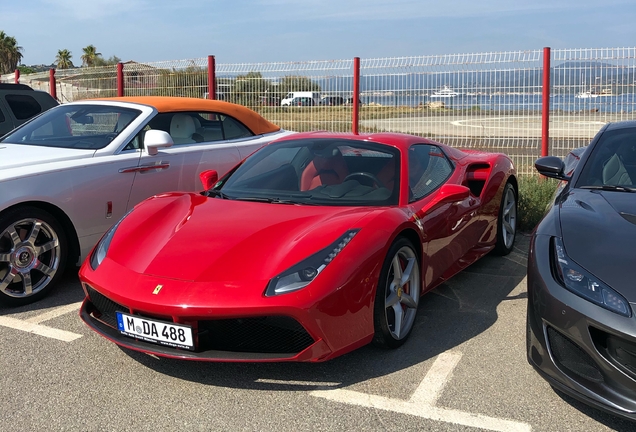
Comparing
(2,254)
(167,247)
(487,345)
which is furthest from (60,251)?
(487,345)

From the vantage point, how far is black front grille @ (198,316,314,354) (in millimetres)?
3035

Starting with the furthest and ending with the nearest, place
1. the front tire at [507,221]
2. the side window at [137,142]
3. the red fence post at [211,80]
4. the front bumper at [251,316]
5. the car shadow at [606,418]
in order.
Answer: the red fence post at [211,80] < the front tire at [507,221] < the side window at [137,142] < the front bumper at [251,316] < the car shadow at [606,418]

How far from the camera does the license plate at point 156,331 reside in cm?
303

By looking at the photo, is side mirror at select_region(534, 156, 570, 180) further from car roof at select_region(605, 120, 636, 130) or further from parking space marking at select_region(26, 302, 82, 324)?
parking space marking at select_region(26, 302, 82, 324)

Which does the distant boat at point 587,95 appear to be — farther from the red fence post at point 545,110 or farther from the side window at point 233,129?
the side window at point 233,129

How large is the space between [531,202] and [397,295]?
3.87 metres

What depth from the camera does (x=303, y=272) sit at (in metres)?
3.12

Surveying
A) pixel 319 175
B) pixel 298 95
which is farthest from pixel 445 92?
pixel 319 175

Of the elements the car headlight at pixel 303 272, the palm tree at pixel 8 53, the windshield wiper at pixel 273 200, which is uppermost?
the palm tree at pixel 8 53

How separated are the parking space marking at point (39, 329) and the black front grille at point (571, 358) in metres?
2.67

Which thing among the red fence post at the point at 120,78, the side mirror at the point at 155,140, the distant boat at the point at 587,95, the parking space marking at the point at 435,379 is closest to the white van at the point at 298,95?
the distant boat at the point at 587,95

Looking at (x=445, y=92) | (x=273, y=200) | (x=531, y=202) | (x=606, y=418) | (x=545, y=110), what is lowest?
(x=606, y=418)

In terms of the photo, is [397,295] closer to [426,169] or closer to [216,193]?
[426,169]

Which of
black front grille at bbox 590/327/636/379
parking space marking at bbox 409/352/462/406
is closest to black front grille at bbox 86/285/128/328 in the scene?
parking space marking at bbox 409/352/462/406
